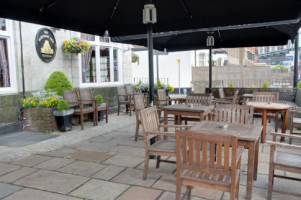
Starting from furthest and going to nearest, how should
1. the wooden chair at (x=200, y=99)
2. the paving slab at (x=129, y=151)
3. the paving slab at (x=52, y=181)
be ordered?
the wooden chair at (x=200, y=99) → the paving slab at (x=129, y=151) → the paving slab at (x=52, y=181)

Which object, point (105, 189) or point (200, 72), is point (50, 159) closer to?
point (105, 189)

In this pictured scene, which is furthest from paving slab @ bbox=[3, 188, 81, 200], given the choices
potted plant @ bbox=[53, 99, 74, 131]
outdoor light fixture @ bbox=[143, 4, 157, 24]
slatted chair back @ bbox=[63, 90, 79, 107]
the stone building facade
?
slatted chair back @ bbox=[63, 90, 79, 107]

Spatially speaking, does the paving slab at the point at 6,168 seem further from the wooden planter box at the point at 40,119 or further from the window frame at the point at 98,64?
the window frame at the point at 98,64

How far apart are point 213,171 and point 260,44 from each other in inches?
226

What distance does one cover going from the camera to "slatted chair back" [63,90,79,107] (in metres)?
6.40

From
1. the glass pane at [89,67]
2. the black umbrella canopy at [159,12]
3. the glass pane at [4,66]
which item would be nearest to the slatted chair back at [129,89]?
the glass pane at [89,67]

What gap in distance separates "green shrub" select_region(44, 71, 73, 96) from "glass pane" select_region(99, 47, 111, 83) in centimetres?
229

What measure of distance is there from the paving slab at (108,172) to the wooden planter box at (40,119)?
9.57ft

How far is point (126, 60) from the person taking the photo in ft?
33.1

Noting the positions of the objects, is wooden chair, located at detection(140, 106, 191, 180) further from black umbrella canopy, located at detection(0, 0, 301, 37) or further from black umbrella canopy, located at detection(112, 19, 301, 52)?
black umbrella canopy, located at detection(112, 19, 301, 52)

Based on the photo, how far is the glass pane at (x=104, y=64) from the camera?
360 inches

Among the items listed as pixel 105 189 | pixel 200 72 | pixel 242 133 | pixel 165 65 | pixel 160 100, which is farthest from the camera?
pixel 165 65

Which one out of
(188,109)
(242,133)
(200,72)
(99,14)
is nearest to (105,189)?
(242,133)

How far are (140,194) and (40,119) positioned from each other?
4.07m
